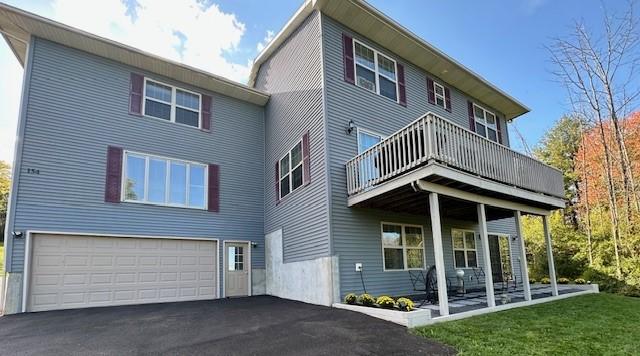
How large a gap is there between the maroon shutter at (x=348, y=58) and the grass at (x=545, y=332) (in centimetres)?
637

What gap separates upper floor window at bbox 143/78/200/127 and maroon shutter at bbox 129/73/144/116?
5.5 inches

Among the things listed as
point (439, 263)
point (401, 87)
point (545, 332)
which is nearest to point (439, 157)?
point (439, 263)

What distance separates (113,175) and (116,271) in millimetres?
2470

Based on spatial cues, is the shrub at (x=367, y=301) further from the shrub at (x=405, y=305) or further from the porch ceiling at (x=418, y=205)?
the porch ceiling at (x=418, y=205)

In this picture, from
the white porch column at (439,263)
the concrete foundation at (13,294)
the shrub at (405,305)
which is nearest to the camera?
the shrub at (405,305)

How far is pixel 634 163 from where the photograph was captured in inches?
613

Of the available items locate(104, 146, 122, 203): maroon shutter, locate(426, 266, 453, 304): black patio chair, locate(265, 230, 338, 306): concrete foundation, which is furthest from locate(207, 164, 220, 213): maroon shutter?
locate(426, 266, 453, 304): black patio chair

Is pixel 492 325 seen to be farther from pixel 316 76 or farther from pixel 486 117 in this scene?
pixel 486 117

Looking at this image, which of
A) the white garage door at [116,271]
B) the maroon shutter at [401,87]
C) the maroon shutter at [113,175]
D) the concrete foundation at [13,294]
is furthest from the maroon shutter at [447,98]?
the concrete foundation at [13,294]

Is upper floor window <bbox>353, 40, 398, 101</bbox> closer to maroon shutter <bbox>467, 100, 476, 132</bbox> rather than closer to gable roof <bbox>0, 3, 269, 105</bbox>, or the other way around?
gable roof <bbox>0, 3, 269, 105</bbox>

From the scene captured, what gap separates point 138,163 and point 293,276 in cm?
525

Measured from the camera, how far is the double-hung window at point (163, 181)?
32.8ft

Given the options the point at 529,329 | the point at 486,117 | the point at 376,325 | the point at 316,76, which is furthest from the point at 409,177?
the point at 486,117

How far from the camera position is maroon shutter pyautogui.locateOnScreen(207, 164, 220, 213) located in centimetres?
1101
